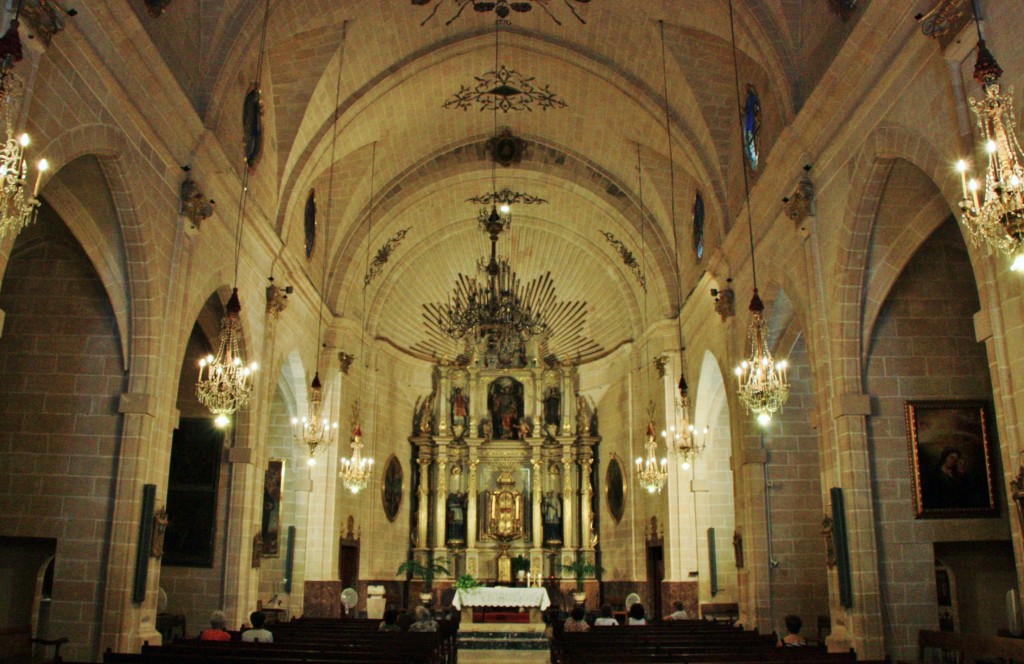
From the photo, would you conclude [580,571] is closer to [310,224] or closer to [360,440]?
[360,440]

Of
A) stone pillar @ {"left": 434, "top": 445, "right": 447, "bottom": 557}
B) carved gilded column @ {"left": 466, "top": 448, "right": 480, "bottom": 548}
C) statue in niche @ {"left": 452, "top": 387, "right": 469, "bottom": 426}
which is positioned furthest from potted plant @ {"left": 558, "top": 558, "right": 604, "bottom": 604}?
statue in niche @ {"left": 452, "top": 387, "right": 469, "bottom": 426}

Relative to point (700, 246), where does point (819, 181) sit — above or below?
below

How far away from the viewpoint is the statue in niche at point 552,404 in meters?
23.7

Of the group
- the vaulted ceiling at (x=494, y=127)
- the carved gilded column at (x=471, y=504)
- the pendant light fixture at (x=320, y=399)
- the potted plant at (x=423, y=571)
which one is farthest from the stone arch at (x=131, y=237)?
the carved gilded column at (x=471, y=504)

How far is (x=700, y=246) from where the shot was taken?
17.1 meters

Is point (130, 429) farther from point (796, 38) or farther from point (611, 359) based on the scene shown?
point (611, 359)

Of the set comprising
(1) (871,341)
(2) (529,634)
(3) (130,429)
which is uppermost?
(1) (871,341)

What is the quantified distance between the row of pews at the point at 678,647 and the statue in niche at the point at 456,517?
1175 cm

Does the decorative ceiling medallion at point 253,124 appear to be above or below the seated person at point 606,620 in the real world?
above

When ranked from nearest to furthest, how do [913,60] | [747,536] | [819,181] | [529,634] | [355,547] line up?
[913,60] < [819,181] < [747,536] < [529,634] < [355,547]

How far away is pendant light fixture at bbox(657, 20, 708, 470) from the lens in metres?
14.1

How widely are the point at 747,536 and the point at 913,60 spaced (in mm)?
7752

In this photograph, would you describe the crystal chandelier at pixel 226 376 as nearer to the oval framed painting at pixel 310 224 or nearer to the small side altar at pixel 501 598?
the oval framed painting at pixel 310 224

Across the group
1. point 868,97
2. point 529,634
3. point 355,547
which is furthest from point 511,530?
point 868,97
